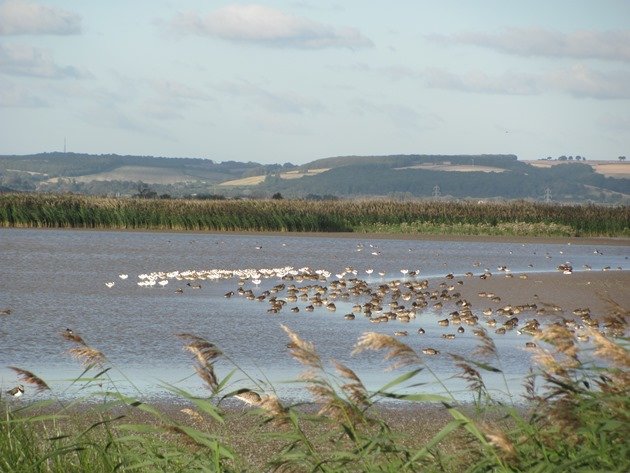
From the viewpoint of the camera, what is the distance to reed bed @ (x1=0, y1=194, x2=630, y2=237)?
5400 cm

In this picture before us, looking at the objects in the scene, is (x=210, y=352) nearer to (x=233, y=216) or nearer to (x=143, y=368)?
(x=143, y=368)

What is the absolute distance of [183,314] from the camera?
63.4 ft

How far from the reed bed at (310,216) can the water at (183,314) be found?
32.8ft

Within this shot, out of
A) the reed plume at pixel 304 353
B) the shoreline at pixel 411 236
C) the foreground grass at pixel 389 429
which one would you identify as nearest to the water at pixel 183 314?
the foreground grass at pixel 389 429

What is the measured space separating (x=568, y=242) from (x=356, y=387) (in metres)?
50.8

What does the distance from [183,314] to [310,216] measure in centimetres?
3860

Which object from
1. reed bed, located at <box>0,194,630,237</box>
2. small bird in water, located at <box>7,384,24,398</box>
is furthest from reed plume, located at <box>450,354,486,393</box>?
reed bed, located at <box>0,194,630,237</box>

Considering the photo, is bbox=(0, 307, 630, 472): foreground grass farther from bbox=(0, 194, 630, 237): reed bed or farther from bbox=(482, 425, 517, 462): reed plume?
bbox=(0, 194, 630, 237): reed bed

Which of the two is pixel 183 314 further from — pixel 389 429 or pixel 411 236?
pixel 411 236

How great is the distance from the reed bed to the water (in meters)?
10.0

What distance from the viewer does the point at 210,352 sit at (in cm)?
546

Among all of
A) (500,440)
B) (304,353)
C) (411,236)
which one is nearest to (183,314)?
(304,353)

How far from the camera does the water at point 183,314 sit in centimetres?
1300

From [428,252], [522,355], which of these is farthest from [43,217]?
[522,355]
